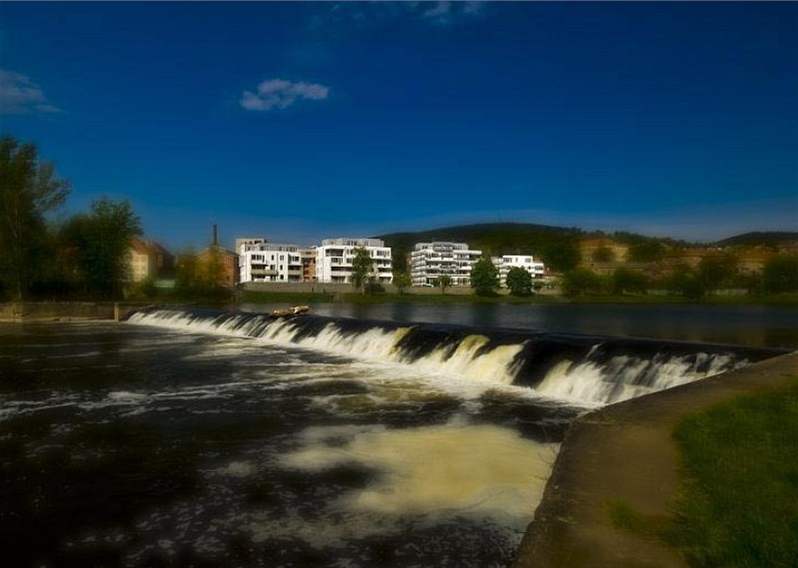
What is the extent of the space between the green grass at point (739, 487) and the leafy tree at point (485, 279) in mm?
102866

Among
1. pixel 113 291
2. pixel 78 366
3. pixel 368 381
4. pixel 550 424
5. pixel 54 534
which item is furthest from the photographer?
pixel 113 291

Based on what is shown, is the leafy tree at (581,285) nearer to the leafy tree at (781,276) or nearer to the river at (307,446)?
the leafy tree at (781,276)

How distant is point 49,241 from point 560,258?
5848 inches

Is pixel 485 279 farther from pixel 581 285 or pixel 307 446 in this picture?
pixel 307 446

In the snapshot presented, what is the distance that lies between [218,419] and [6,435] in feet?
12.5

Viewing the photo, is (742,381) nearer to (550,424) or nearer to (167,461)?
(550,424)

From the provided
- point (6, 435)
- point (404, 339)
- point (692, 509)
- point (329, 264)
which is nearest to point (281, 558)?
point (692, 509)

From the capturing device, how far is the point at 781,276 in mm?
107438

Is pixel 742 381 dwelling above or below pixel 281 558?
above

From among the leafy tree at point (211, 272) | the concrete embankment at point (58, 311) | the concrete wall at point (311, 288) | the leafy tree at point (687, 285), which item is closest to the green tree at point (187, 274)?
the leafy tree at point (211, 272)

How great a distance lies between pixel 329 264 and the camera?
125312 mm

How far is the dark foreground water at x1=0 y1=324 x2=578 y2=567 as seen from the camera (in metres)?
6.21

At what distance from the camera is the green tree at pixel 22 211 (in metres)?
50.8

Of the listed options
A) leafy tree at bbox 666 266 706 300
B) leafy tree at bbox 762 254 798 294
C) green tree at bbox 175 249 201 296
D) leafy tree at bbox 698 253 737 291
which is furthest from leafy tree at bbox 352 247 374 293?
leafy tree at bbox 762 254 798 294
